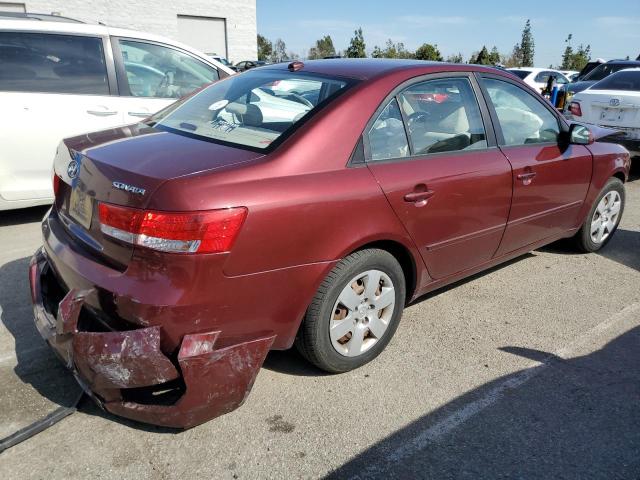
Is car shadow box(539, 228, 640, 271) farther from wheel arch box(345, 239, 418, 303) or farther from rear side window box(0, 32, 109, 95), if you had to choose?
rear side window box(0, 32, 109, 95)

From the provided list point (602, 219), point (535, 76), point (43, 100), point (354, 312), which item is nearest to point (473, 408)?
point (354, 312)

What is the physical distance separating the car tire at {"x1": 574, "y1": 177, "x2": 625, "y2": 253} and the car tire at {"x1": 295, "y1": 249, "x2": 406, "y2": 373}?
2495 mm

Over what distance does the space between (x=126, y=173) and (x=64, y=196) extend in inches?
26.3

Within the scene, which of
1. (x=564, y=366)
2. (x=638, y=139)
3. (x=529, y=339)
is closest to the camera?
(x=564, y=366)

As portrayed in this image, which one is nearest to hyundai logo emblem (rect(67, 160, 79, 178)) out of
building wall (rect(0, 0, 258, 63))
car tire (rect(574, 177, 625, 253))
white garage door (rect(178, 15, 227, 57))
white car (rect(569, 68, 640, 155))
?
car tire (rect(574, 177, 625, 253))

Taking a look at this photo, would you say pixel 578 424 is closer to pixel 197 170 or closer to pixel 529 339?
pixel 529 339

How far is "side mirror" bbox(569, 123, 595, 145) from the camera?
4.03 metres

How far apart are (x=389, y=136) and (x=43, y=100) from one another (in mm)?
3494

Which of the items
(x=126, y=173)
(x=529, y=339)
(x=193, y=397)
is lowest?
(x=529, y=339)

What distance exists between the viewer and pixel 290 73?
328cm

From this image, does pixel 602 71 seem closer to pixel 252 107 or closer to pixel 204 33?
pixel 252 107

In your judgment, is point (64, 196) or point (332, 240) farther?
point (64, 196)

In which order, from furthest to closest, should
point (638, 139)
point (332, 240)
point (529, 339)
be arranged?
point (638, 139) < point (529, 339) < point (332, 240)

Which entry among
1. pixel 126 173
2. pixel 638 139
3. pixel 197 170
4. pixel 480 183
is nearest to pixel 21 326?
pixel 126 173
